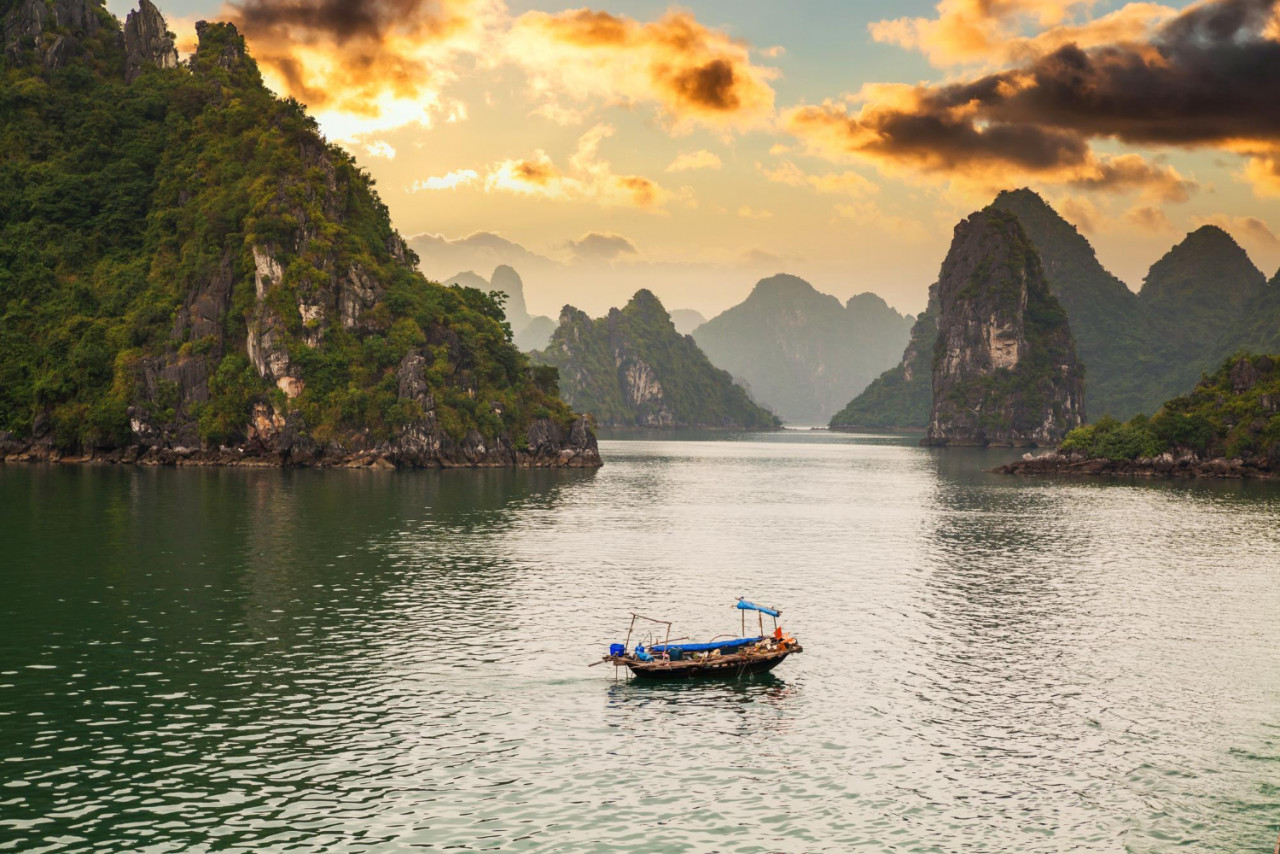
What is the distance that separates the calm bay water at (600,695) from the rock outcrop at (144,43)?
437 feet

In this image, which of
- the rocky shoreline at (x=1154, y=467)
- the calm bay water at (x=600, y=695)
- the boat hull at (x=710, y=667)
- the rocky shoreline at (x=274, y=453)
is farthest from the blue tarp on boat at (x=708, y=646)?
the rocky shoreline at (x=1154, y=467)

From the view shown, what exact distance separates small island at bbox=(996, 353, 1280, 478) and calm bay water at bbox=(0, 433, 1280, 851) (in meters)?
88.8

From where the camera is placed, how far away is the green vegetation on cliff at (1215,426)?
15400 centimetres

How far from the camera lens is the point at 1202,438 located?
521ft

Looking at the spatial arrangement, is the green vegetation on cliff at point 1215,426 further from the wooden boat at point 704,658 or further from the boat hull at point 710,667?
the boat hull at point 710,667

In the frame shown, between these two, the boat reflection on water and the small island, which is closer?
the boat reflection on water

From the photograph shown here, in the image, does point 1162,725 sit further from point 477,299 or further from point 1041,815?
point 477,299

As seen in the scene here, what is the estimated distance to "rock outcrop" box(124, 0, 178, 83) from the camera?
184 meters

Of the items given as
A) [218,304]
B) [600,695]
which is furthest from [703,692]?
[218,304]

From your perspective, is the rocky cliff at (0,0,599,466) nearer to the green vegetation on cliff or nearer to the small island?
the small island

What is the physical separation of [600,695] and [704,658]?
5.07 metres

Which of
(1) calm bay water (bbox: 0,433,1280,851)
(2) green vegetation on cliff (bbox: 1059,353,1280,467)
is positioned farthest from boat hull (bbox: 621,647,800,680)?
(2) green vegetation on cliff (bbox: 1059,353,1280,467)

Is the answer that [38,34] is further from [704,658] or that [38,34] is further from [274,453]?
[704,658]

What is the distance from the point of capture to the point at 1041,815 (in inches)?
1119
